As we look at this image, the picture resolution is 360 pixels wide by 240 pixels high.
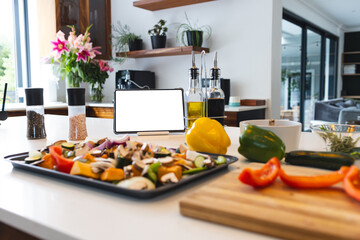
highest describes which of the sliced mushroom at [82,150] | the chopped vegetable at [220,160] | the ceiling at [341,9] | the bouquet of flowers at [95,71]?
the ceiling at [341,9]

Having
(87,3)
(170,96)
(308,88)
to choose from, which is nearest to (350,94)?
(308,88)

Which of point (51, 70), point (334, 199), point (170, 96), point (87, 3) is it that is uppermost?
point (87, 3)

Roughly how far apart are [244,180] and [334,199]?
143 millimetres

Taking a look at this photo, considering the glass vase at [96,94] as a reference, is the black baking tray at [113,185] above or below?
below

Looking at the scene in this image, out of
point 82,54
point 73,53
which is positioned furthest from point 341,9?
point 82,54

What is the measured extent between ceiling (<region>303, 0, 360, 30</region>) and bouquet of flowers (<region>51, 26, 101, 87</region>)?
4137 millimetres

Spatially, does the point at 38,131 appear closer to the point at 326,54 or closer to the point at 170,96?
the point at 170,96

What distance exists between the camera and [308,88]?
257 inches

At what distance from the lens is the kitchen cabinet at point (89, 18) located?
3.87 metres

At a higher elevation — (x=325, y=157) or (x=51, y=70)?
(x=51, y=70)

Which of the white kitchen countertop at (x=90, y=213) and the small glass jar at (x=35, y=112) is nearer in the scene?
the white kitchen countertop at (x=90, y=213)

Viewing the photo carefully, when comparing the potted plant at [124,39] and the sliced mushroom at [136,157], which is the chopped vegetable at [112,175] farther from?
the potted plant at [124,39]

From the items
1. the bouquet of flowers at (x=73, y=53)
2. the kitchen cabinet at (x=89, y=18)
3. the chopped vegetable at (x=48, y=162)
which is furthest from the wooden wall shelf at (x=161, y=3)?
the chopped vegetable at (x=48, y=162)

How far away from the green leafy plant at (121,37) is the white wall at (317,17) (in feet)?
7.37
